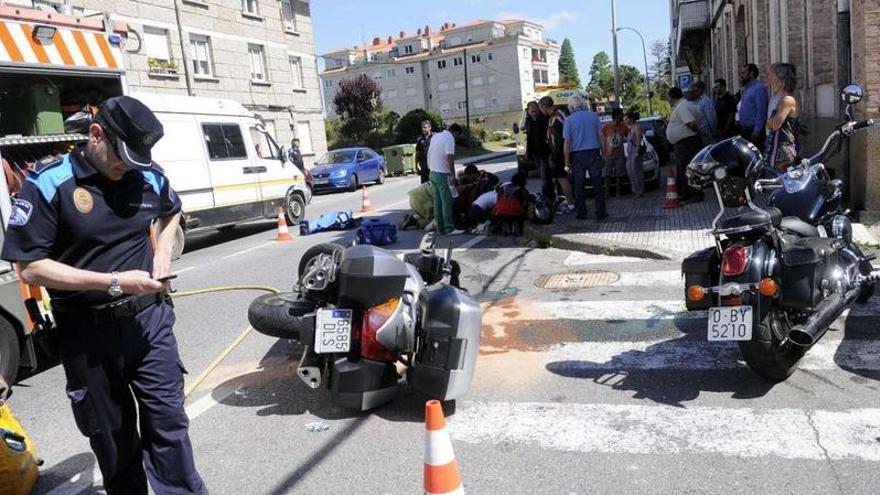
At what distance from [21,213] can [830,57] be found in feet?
38.1

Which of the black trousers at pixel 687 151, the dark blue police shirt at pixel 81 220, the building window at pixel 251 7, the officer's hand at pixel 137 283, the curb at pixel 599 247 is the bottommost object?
the curb at pixel 599 247

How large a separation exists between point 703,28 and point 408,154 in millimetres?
13746

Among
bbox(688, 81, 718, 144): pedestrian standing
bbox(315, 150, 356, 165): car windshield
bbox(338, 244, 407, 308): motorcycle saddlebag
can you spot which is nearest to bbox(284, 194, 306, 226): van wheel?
bbox(688, 81, 718, 144): pedestrian standing

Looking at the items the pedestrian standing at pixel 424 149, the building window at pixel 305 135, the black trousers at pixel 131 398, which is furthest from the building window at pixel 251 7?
the black trousers at pixel 131 398

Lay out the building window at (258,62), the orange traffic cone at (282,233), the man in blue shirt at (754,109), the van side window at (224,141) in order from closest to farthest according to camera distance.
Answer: the man in blue shirt at (754,109)
the van side window at (224,141)
the orange traffic cone at (282,233)
the building window at (258,62)

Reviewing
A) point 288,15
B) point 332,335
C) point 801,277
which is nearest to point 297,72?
point 288,15

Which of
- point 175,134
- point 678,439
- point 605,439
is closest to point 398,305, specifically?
point 605,439

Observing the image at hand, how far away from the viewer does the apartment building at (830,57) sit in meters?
8.65

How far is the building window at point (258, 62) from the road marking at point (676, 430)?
2886 centimetres

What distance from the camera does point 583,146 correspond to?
10.6 m

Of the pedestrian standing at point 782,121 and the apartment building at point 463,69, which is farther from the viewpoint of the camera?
the apartment building at point 463,69

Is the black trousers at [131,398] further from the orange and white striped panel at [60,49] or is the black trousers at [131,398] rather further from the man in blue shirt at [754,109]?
the man in blue shirt at [754,109]

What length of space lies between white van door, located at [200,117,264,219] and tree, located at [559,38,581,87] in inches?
Result: 4277

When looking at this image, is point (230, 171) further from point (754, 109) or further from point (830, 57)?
point (830, 57)
